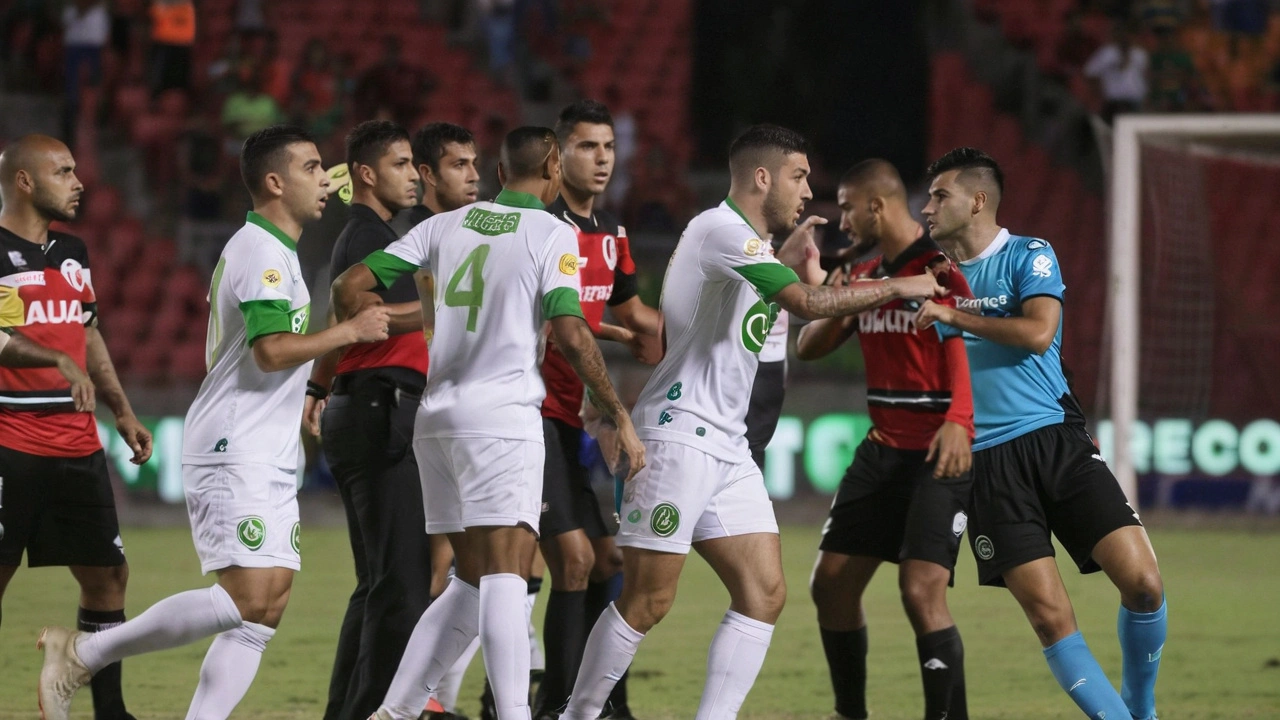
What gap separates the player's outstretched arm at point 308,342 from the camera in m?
4.73

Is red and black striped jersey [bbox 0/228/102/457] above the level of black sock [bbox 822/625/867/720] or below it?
above

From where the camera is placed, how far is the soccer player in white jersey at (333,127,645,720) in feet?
16.0

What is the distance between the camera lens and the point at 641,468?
197 inches

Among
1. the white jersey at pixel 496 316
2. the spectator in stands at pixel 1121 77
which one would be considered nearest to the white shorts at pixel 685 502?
the white jersey at pixel 496 316

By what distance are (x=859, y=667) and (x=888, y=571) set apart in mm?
5006

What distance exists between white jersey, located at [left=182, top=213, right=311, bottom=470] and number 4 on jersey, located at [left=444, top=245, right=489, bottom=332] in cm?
47

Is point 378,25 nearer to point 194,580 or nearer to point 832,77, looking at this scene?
point 832,77

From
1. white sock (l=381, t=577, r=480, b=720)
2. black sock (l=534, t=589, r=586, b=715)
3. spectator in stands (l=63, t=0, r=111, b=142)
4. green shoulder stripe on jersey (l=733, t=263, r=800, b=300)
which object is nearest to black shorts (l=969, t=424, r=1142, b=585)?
green shoulder stripe on jersey (l=733, t=263, r=800, b=300)

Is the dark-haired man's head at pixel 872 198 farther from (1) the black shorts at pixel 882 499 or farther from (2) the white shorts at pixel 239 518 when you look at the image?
(2) the white shorts at pixel 239 518

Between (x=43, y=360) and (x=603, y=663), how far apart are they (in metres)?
2.25

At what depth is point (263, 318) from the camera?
4.78 m

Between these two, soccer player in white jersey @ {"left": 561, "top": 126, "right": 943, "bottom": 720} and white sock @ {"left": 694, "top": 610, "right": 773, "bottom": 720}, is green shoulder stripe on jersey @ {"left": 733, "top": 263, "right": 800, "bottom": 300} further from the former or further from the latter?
white sock @ {"left": 694, "top": 610, "right": 773, "bottom": 720}

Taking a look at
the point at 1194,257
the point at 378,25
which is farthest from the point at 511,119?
the point at 1194,257

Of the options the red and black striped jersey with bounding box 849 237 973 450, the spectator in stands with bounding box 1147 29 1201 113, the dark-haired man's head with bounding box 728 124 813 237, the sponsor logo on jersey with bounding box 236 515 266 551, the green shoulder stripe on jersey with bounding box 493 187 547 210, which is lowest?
the sponsor logo on jersey with bounding box 236 515 266 551
